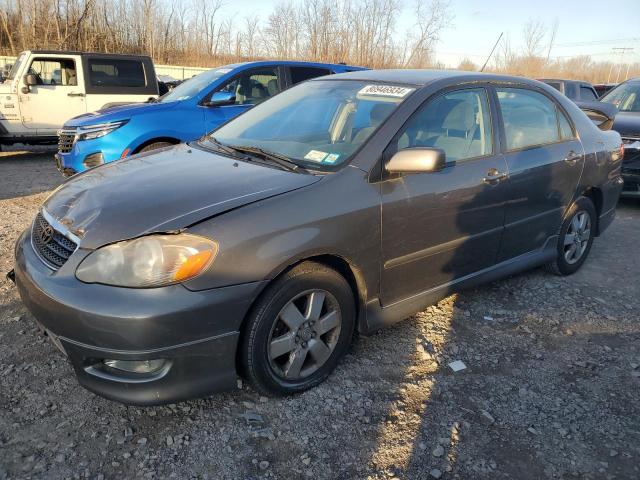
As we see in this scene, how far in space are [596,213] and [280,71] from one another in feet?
15.2

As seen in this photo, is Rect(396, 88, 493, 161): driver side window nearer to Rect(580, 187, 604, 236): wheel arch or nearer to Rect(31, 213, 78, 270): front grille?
Rect(580, 187, 604, 236): wheel arch

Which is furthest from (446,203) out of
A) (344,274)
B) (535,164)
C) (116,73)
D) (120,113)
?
(116,73)

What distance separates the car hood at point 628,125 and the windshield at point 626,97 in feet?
1.70

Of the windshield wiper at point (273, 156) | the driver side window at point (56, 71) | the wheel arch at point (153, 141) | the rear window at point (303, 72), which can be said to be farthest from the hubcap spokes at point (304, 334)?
the driver side window at point (56, 71)

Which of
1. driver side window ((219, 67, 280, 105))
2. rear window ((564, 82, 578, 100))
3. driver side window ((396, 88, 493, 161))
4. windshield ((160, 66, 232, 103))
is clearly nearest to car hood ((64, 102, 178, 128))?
windshield ((160, 66, 232, 103))

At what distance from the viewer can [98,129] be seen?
19.8ft

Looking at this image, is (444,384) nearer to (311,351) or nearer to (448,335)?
(448,335)

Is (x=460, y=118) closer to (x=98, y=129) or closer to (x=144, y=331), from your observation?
(x=144, y=331)

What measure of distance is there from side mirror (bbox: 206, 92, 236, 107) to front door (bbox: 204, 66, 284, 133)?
0.19ft

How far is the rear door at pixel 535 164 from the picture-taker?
3568mm

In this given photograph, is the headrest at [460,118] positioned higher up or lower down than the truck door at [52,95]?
higher up

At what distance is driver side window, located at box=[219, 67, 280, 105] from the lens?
6.86m

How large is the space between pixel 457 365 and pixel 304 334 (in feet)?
3.47

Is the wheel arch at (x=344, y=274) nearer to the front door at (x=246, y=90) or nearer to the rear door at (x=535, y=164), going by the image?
the rear door at (x=535, y=164)
